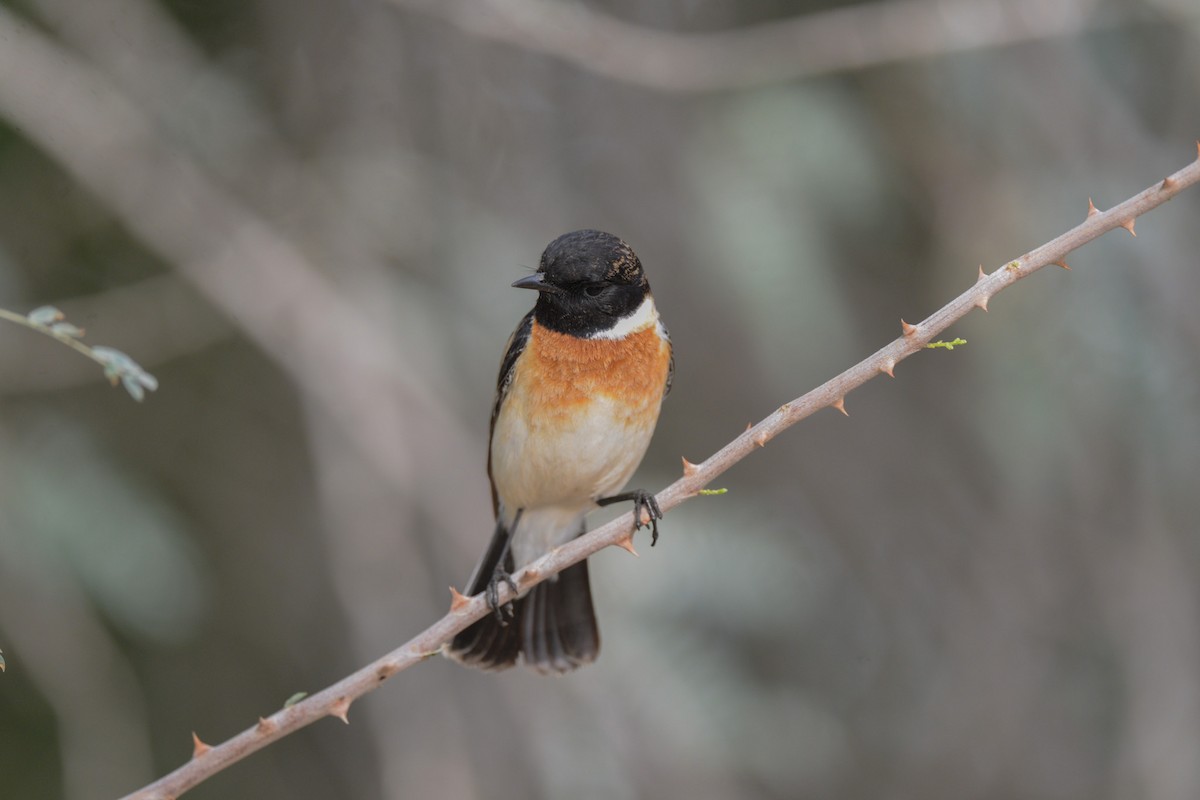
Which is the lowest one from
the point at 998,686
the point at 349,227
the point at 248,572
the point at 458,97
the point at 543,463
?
the point at 998,686

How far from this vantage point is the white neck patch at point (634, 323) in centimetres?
408

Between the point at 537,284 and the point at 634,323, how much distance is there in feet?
1.45

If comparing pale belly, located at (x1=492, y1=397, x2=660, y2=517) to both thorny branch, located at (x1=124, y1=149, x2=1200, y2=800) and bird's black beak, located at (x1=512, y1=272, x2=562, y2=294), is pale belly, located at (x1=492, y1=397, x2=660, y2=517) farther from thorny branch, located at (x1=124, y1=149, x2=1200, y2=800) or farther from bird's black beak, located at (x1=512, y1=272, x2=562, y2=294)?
thorny branch, located at (x1=124, y1=149, x2=1200, y2=800)

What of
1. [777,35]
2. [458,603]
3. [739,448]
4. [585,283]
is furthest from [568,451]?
[777,35]

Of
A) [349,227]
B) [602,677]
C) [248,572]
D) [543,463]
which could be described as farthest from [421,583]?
[248,572]

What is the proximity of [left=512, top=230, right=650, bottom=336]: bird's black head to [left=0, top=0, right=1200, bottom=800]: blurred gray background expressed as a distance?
1375 millimetres

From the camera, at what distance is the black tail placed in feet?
14.4

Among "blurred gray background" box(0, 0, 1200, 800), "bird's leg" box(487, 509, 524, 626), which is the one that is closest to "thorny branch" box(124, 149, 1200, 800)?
"bird's leg" box(487, 509, 524, 626)

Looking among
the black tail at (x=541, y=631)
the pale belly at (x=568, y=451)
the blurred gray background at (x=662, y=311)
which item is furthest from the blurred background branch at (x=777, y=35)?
the black tail at (x=541, y=631)

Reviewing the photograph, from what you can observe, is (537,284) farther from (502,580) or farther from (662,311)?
(662,311)

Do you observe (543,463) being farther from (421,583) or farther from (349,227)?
(349,227)

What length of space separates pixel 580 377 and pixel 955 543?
Answer: 11.5 ft

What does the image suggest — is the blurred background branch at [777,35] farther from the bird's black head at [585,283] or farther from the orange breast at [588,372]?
the orange breast at [588,372]

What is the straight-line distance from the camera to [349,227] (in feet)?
19.0
